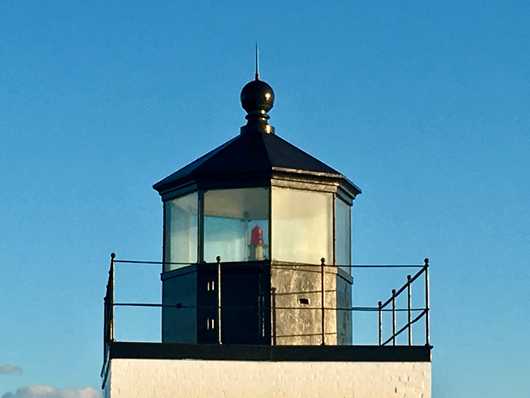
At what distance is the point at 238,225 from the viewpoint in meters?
15.3

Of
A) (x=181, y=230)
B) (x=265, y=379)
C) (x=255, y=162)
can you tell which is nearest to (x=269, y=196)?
(x=255, y=162)

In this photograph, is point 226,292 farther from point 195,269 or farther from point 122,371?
point 122,371

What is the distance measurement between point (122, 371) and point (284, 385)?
4.91ft

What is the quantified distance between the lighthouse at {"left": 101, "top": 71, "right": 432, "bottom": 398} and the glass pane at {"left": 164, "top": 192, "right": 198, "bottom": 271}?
0.04 feet

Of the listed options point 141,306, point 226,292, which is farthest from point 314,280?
point 141,306

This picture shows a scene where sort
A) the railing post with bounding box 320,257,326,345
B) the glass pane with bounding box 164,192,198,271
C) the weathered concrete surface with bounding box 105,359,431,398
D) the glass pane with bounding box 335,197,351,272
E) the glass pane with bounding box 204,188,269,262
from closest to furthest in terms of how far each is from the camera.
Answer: the weathered concrete surface with bounding box 105,359,431,398 → the railing post with bounding box 320,257,326,345 → the glass pane with bounding box 204,188,269,262 → the glass pane with bounding box 164,192,198,271 → the glass pane with bounding box 335,197,351,272

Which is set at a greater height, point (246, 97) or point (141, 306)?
point (246, 97)

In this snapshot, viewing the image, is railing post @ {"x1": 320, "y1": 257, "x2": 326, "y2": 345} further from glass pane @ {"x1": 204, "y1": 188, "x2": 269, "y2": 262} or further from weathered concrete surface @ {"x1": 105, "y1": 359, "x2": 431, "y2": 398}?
glass pane @ {"x1": 204, "y1": 188, "x2": 269, "y2": 262}

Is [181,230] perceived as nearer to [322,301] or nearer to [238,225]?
[238,225]

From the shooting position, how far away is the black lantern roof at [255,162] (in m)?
15.3

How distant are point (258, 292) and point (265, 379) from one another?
917 millimetres

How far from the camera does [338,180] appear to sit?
51.5 ft

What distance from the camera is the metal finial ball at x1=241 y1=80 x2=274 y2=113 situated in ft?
52.2

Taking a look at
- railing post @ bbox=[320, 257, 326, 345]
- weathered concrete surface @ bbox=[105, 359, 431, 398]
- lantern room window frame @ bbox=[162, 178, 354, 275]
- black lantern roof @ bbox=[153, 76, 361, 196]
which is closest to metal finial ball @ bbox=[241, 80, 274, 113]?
black lantern roof @ bbox=[153, 76, 361, 196]
